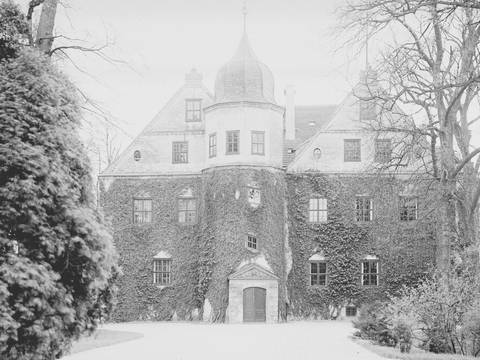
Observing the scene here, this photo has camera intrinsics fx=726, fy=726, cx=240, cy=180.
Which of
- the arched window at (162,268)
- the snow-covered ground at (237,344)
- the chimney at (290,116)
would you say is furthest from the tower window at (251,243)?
the chimney at (290,116)

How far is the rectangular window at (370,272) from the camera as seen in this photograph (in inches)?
1340

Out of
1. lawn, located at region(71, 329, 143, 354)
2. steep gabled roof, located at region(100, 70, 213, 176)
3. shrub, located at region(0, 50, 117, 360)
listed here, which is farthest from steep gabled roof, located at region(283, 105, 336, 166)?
shrub, located at region(0, 50, 117, 360)

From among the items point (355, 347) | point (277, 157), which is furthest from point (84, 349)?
point (277, 157)

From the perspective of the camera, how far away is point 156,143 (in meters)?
36.1

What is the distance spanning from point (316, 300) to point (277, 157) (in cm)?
695

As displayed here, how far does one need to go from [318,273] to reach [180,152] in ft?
29.3

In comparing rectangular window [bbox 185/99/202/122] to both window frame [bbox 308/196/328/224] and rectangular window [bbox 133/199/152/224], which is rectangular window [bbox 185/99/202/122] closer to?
rectangular window [bbox 133/199/152/224]

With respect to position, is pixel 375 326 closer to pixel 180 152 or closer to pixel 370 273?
pixel 370 273

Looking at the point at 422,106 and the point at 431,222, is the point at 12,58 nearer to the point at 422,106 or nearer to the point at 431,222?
the point at 422,106

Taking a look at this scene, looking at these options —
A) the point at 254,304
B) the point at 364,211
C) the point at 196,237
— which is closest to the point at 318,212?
the point at 364,211

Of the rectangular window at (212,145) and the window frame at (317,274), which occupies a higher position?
the rectangular window at (212,145)

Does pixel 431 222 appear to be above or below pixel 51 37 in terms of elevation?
below

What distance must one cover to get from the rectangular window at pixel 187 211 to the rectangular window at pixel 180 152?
2.01 metres

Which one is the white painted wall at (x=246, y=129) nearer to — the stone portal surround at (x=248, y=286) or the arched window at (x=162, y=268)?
the arched window at (x=162, y=268)
